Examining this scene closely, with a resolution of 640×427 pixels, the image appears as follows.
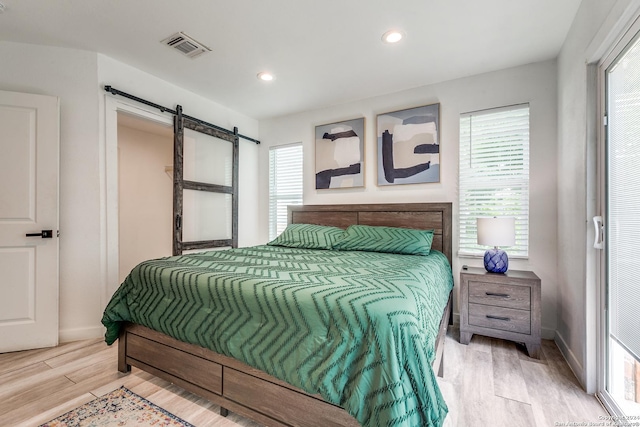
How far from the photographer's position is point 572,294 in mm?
2098

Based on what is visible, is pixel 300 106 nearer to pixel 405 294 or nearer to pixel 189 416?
pixel 405 294

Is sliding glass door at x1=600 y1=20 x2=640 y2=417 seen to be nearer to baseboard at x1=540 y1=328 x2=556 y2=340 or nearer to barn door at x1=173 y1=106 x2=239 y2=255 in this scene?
baseboard at x1=540 y1=328 x2=556 y2=340

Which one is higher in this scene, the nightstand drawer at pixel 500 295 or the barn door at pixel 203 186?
the barn door at pixel 203 186

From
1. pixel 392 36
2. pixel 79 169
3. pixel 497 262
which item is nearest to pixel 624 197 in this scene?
pixel 497 262

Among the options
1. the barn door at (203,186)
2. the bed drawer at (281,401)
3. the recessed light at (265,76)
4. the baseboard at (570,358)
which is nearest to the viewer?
the bed drawer at (281,401)

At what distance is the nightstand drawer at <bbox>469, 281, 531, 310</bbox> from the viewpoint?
2264 millimetres

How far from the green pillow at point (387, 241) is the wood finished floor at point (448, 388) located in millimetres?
875

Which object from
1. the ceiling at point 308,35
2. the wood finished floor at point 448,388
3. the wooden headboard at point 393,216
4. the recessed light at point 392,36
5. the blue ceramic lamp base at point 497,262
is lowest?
the wood finished floor at point 448,388

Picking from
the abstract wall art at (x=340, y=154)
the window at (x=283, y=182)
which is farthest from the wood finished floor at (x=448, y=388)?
the window at (x=283, y=182)

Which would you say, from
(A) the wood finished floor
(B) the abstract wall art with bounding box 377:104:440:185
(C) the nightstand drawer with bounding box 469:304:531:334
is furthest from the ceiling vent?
(C) the nightstand drawer with bounding box 469:304:531:334

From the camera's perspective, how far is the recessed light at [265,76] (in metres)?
2.95

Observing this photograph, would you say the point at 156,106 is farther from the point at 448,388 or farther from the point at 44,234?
the point at 448,388

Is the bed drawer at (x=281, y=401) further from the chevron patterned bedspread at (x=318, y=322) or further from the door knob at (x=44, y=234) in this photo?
the door knob at (x=44, y=234)

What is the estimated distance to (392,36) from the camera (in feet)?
7.55
